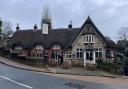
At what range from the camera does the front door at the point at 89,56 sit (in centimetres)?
5795

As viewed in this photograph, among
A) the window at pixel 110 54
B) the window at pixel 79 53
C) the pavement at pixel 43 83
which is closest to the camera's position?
the pavement at pixel 43 83

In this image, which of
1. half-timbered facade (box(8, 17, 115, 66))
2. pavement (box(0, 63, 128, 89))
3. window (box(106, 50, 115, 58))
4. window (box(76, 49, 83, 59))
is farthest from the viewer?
window (box(76, 49, 83, 59))

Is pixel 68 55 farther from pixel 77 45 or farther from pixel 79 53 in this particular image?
pixel 77 45

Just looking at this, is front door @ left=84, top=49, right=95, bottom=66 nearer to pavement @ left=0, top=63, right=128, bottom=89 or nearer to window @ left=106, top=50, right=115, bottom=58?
window @ left=106, top=50, right=115, bottom=58

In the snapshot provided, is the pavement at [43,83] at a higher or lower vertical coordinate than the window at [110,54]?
lower

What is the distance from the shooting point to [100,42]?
2327 inches

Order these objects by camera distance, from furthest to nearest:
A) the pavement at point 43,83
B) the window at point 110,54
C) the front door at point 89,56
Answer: the window at point 110,54 < the front door at point 89,56 < the pavement at point 43,83

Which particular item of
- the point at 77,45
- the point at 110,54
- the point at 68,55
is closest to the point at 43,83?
the point at 77,45

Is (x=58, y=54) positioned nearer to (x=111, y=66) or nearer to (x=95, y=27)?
(x=95, y=27)

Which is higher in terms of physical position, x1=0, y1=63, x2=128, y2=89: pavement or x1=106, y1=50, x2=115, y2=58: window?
x1=106, y1=50, x2=115, y2=58: window

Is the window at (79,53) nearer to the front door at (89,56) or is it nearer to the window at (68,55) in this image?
the front door at (89,56)

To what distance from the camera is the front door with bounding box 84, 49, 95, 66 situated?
58.0 meters

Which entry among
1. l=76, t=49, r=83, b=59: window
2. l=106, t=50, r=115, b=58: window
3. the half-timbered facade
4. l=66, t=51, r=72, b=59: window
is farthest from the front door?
l=66, t=51, r=72, b=59: window

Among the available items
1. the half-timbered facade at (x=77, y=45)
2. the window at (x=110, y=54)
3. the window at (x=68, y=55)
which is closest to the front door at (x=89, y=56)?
the half-timbered facade at (x=77, y=45)
